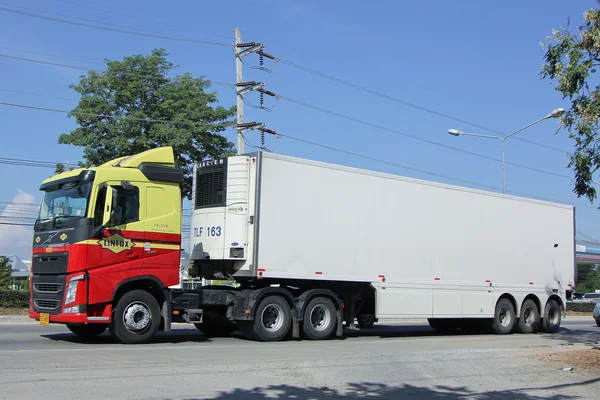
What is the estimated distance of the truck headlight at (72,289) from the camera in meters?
12.2

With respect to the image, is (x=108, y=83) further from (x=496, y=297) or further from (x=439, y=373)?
(x=439, y=373)

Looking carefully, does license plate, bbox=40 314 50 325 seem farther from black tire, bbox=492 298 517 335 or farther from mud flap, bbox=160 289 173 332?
black tire, bbox=492 298 517 335

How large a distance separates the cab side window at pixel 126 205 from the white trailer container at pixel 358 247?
2.20 metres

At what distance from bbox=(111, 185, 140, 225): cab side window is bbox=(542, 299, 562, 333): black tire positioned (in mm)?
13395

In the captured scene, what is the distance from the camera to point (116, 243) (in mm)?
12734

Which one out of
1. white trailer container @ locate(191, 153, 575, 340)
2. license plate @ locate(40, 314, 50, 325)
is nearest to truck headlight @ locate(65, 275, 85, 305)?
license plate @ locate(40, 314, 50, 325)

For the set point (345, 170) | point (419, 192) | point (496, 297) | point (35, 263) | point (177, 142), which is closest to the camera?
point (35, 263)

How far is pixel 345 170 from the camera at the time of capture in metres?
15.8

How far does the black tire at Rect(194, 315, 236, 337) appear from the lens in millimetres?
15673

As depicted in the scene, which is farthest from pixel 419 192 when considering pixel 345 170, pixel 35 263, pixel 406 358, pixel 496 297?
pixel 35 263

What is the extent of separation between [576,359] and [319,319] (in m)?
5.53

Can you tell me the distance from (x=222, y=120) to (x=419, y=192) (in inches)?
428

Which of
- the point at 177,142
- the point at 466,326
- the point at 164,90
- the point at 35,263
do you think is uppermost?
the point at 164,90

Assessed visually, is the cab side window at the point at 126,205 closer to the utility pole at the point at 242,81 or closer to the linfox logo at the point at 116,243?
the linfox logo at the point at 116,243
